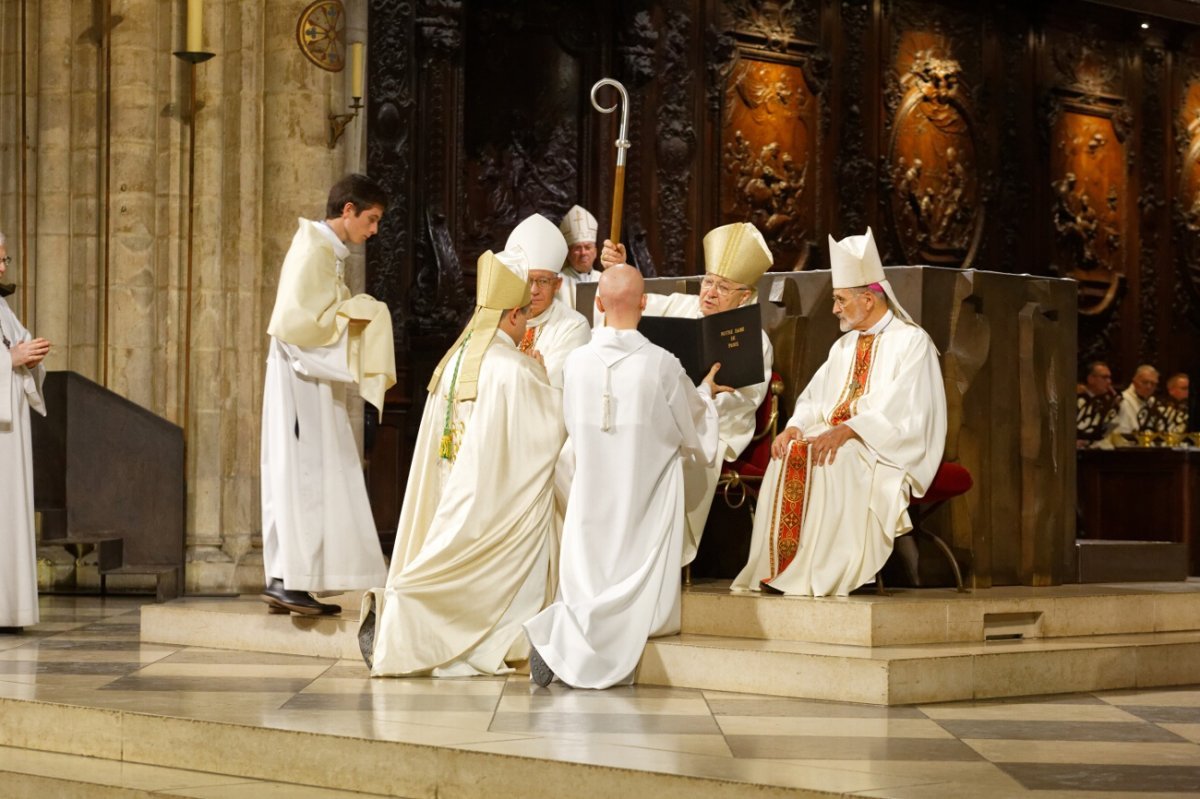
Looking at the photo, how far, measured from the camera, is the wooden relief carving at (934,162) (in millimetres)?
14562

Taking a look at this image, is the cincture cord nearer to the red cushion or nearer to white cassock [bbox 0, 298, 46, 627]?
the red cushion

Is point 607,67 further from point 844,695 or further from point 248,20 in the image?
point 844,695

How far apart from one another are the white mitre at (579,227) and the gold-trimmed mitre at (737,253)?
177 centimetres

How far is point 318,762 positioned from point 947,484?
121 inches

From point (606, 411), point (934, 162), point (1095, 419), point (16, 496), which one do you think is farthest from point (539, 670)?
point (934, 162)

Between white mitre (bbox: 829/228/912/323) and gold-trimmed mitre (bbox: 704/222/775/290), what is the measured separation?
0.44 meters

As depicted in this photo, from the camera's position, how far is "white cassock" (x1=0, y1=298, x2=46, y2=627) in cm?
858

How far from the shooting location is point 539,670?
6680mm

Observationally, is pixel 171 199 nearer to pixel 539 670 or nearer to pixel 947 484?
pixel 539 670

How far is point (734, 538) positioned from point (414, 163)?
4476mm

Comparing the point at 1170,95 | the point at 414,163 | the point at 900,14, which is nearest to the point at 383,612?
the point at 414,163

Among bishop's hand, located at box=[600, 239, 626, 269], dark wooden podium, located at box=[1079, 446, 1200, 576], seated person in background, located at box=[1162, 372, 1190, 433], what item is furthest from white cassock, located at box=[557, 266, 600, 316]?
seated person in background, located at box=[1162, 372, 1190, 433]

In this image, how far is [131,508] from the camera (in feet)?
33.6

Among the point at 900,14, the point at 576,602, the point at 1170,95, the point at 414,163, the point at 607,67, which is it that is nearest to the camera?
the point at 576,602
